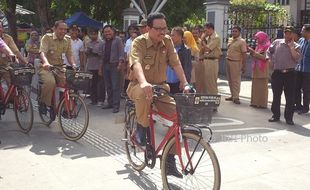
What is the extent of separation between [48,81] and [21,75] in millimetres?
415

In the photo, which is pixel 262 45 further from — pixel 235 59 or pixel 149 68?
pixel 149 68

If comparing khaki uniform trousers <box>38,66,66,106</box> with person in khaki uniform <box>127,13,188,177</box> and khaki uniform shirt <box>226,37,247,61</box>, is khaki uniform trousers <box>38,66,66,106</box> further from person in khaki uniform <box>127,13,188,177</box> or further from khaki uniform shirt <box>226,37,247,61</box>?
khaki uniform shirt <box>226,37,247,61</box>

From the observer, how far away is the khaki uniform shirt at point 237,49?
9711 mm

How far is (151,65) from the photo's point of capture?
15.3 feet

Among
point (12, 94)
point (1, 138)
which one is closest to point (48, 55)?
point (12, 94)

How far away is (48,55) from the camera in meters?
7.02

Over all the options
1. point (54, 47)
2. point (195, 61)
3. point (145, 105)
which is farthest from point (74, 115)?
point (195, 61)

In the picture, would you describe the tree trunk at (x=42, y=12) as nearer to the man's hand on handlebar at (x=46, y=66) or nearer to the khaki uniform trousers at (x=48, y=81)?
the khaki uniform trousers at (x=48, y=81)

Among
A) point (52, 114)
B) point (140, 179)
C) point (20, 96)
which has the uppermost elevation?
point (20, 96)

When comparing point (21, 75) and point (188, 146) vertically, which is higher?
point (21, 75)

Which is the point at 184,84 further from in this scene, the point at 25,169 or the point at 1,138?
the point at 1,138

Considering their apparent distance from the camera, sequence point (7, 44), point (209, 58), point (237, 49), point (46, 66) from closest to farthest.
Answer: point (46, 66)
point (7, 44)
point (209, 58)
point (237, 49)

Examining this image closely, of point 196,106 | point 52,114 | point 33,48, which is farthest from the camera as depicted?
point 33,48

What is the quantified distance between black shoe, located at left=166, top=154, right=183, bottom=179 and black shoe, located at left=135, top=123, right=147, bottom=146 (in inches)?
20.2
